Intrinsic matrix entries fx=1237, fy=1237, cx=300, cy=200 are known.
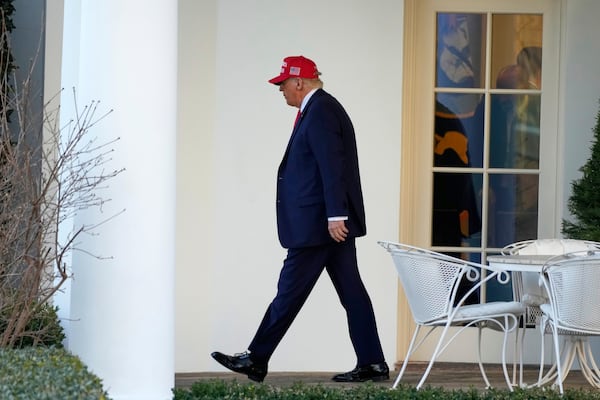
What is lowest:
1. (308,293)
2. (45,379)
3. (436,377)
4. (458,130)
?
(436,377)

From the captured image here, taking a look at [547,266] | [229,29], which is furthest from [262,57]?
[547,266]

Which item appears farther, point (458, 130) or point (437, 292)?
point (458, 130)

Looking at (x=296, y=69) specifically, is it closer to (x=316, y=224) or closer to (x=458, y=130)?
(x=316, y=224)

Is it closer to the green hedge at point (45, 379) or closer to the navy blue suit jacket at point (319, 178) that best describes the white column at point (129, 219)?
the green hedge at point (45, 379)

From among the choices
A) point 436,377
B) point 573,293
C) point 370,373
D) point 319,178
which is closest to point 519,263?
point 573,293

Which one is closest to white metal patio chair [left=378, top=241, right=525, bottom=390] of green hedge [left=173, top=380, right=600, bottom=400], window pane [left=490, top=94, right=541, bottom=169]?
green hedge [left=173, top=380, right=600, bottom=400]

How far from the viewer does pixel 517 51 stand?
8.15m

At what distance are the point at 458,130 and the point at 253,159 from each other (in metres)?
1.37

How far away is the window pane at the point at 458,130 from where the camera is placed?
814 cm

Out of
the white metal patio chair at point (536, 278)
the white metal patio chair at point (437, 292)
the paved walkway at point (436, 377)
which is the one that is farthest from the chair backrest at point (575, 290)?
the paved walkway at point (436, 377)

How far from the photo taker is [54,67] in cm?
796

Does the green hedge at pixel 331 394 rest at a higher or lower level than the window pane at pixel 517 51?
lower

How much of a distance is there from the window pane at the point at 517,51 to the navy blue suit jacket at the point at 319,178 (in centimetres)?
194

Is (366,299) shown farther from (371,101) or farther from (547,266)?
(371,101)
